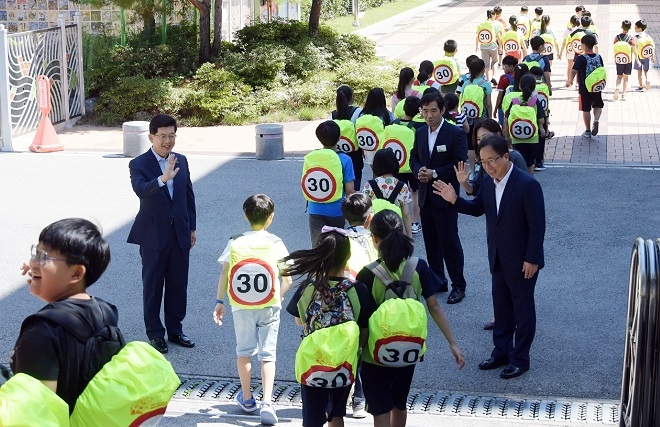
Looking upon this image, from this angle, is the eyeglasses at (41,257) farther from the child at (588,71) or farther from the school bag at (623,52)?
the school bag at (623,52)

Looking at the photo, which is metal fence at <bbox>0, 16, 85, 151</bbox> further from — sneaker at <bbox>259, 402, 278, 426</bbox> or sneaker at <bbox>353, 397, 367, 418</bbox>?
sneaker at <bbox>353, 397, 367, 418</bbox>

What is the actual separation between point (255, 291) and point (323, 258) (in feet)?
4.22

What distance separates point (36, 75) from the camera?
667 inches

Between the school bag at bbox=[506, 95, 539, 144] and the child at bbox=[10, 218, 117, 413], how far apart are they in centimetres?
862

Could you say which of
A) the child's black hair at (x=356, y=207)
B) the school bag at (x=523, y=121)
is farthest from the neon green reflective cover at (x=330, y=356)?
the school bag at (x=523, y=121)

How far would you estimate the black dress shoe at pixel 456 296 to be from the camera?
8.98m

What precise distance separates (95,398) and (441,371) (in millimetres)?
4283

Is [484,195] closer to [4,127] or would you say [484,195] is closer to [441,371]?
[441,371]

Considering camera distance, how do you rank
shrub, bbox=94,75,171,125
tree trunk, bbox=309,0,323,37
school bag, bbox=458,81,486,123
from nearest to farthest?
school bag, bbox=458,81,486,123 < shrub, bbox=94,75,171,125 < tree trunk, bbox=309,0,323,37

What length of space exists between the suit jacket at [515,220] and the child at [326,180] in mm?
1375

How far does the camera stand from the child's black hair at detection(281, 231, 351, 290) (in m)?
5.34

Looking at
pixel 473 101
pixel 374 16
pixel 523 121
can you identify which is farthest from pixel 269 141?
pixel 374 16

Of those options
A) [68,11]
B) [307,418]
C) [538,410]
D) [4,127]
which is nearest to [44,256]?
[307,418]

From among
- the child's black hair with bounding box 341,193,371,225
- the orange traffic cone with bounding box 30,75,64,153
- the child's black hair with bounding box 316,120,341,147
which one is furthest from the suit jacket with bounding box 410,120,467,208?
the orange traffic cone with bounding box 30,75,64,153
